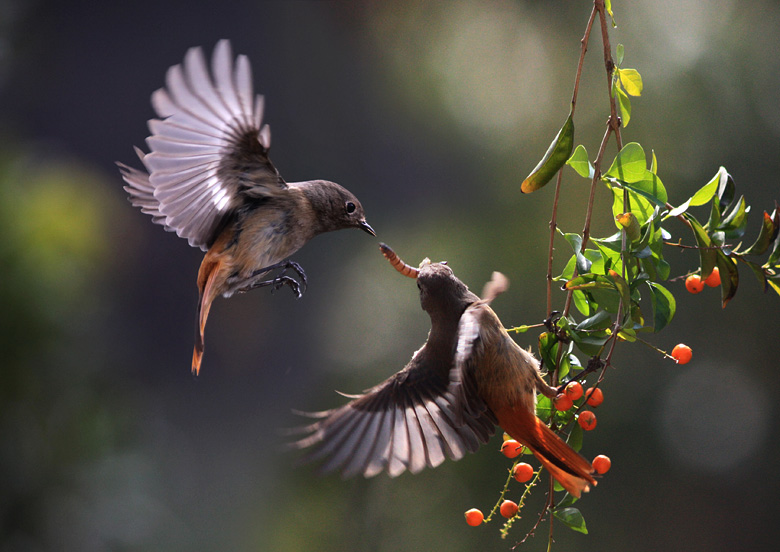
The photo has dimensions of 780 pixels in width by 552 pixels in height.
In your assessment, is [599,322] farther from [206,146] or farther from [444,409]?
[206,146]

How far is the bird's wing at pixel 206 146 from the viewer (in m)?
1.56

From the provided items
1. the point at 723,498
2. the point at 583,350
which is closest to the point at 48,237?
the point at 583,350

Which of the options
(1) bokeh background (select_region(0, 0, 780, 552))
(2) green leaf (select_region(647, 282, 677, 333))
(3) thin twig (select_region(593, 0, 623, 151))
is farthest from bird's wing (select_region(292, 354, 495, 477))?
(1) bokeh background (select_region(0, 0, 780, 552))

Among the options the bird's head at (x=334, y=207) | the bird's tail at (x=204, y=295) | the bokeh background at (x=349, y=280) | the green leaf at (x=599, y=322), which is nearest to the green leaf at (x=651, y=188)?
the green leaf at (x=599, y=322)

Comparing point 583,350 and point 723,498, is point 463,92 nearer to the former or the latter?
point 723,498

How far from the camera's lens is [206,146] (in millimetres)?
1733

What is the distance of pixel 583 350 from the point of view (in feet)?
5.08

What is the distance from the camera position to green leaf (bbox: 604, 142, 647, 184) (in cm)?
145

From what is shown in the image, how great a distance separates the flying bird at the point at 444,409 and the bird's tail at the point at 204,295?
13.6 inches

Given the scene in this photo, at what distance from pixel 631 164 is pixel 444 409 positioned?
706mm

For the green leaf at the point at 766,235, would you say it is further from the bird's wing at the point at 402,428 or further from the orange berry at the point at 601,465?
the bird's wing at the point at 402,428

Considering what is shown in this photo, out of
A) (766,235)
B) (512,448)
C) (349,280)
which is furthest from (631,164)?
→ (349,280)

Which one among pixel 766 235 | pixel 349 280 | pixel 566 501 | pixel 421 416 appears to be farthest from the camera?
pixel 349 280

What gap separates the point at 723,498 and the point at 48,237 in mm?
3754
